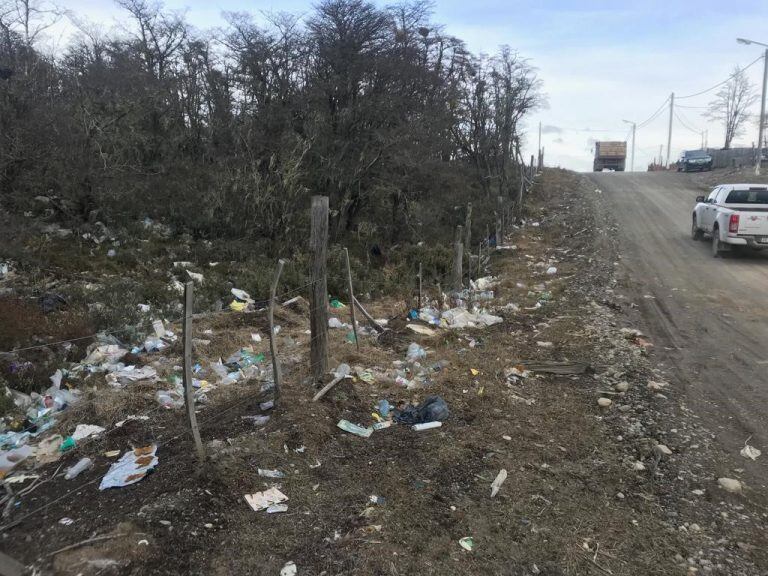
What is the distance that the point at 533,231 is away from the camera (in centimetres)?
1883

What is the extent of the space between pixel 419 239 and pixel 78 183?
420 inches

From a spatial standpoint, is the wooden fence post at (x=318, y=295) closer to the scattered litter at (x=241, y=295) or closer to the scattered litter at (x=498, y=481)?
the scattered litter at (x=498, y=481)

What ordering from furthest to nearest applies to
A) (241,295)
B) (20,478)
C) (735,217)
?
(735,217) → (241,295) → (20,478)

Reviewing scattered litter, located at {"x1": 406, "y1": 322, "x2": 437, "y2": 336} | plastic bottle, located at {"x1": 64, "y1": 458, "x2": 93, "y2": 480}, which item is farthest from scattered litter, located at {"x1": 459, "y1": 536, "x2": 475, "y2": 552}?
scattered litter, located at {"x1": 406, "y1": 322, "x2": 437, "y2": 336}

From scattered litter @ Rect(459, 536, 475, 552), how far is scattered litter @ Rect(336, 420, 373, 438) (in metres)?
1.54

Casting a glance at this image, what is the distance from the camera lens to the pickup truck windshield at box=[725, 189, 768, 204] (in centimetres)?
1384

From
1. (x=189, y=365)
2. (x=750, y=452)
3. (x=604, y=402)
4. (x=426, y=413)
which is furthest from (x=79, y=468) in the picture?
(x=750, y=452)

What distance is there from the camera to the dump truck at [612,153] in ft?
144

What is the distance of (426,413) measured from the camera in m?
5.32

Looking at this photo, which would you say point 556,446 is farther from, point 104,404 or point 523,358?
point 104,404

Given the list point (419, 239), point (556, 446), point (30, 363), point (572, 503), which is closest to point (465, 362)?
point (556, 446)

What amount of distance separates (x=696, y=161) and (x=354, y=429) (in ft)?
131

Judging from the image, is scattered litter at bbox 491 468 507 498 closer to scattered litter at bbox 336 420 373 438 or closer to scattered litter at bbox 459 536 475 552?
scattered litter at bbox 459 536 475 552

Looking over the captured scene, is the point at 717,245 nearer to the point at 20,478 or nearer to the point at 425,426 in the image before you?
the point at 425,426
